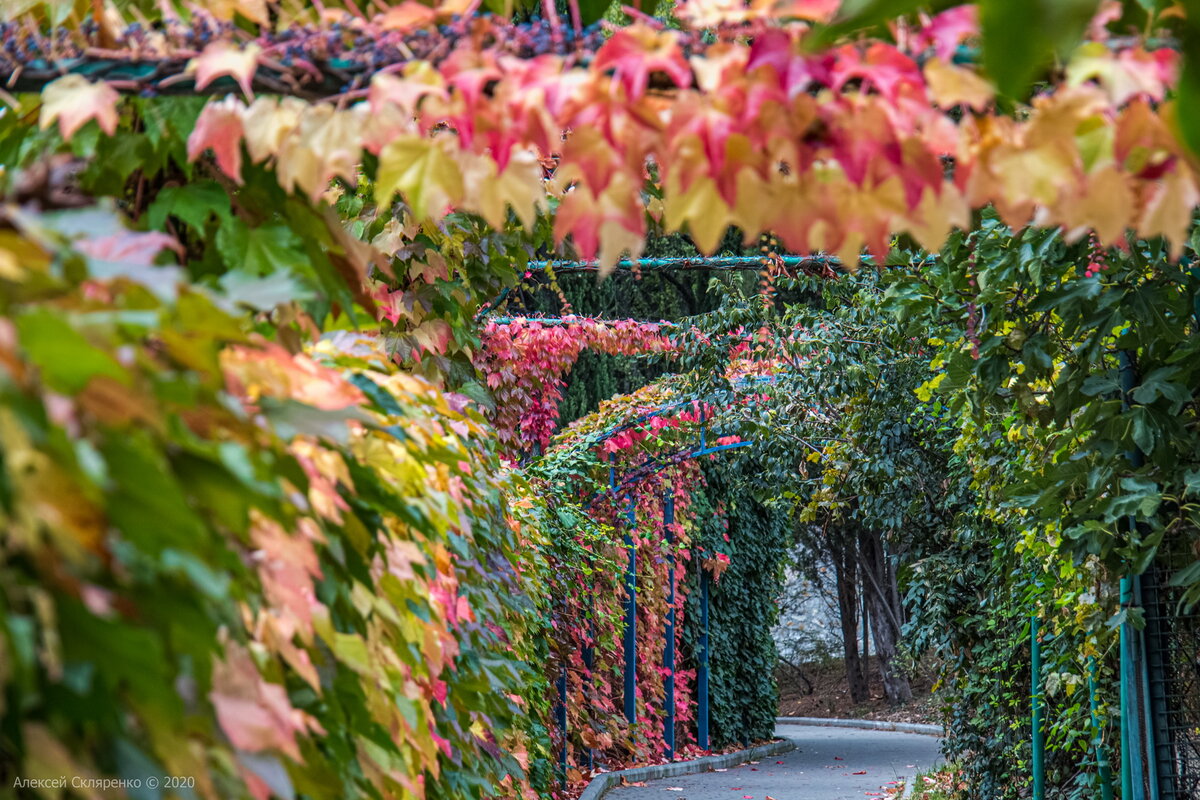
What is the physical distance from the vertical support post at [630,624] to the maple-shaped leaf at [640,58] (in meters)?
9.72

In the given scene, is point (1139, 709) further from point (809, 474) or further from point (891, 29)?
point (809, 474)

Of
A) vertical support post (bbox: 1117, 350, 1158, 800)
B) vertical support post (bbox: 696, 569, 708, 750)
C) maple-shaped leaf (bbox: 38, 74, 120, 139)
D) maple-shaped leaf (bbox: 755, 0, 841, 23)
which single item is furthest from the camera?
vertical support post (bbox: 696, 569, 708, 750)

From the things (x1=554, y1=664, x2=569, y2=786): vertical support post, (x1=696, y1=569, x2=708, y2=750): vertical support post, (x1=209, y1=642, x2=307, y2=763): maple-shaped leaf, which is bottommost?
(x1=696, y1=569, x2=708, y2=750): vertical support post

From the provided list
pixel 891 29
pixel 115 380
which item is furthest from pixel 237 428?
pixel 891 29

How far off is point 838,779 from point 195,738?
39.8ft

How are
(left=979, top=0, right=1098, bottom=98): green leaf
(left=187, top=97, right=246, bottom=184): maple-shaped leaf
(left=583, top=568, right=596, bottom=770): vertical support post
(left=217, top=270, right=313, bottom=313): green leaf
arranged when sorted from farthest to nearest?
(left=583, top=568, right=596, bottom=770): vertical support post < (left=187, top=97, right=246, bottom=184): maple-shaped leaf < (left=217, top=270, right=313, bottom=313): green leaf < (left=979, top=0, right=1098, bottom=98): green leaf

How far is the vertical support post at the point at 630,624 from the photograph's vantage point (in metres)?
11.1

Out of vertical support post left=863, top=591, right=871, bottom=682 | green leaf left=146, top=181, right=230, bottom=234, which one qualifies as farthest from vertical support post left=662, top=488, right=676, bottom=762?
vertical support post left=863, top=591, right=871, bottom=682

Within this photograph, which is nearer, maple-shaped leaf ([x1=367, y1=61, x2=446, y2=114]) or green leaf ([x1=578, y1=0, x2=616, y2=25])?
maple-shaped leaf ([x1=367, y1=61, x2=446, y2=114])

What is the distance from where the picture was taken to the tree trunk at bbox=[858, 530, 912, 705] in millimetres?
21781

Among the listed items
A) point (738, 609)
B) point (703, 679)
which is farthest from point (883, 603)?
point (703, 679)

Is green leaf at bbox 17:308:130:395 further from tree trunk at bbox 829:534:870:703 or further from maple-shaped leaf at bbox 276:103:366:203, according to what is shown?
tree trunk at bbox 829:534:870:703

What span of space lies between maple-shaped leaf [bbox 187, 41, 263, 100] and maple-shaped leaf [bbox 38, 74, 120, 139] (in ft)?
A: 0.38

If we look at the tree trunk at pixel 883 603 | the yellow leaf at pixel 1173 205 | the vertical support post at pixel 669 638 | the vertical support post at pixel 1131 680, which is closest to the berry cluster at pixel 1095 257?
the vertical support post at pixel 1131 680
